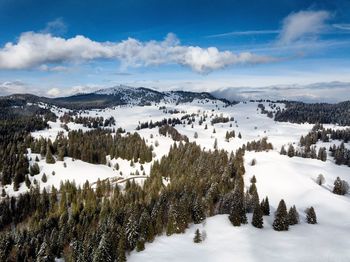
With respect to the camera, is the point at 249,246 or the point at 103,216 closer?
the point at 249,246

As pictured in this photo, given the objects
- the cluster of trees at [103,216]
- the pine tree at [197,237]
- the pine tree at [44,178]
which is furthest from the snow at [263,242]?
the pine tree at [44,178]

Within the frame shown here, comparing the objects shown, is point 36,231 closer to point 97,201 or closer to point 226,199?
point 97,201

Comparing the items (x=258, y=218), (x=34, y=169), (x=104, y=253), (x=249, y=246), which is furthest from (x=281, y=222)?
(x=34, y=169)

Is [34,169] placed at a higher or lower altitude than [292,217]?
lower

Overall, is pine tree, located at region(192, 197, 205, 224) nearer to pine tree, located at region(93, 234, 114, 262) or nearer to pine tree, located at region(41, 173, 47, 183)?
pine tree, located at region(93, 234, 114, 262)

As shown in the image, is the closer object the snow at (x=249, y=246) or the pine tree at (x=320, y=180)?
the snow at (x=249, y=246)

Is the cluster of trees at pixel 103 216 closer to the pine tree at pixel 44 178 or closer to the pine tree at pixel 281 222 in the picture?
the pine tree at pixel 281 222

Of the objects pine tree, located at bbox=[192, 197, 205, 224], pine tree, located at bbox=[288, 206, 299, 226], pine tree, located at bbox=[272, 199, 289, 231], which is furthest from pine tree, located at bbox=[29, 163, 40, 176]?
pine tree, located at bbox=[288, 206, 299, 226]

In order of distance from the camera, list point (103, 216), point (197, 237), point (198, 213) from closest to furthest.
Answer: point (197, 237) → point (198, 213) → point (103, 216)

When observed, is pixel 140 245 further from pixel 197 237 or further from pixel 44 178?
pixel 44 178

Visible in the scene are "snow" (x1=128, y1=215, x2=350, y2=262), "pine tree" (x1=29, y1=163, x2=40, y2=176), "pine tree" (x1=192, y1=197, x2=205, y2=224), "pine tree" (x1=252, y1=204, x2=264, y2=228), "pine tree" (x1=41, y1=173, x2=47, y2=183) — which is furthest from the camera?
"pine tree" (x1=29, y1=163, x2=40, y2=176)

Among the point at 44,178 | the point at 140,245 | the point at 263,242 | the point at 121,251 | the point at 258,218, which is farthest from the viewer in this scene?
the point at 44,178
